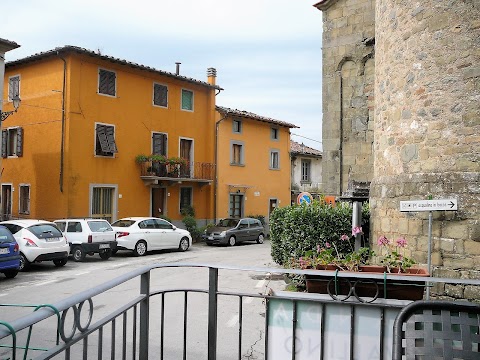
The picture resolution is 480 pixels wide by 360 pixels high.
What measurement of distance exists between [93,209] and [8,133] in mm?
5825

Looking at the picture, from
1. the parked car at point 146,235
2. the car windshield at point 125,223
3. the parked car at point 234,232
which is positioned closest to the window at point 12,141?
the car windshield at point 125,223

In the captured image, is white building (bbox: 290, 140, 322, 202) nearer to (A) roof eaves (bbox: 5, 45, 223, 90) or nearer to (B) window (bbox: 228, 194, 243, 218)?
(B) window (bbox: 228, 194, 243, 218)

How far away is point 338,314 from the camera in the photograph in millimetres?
3127

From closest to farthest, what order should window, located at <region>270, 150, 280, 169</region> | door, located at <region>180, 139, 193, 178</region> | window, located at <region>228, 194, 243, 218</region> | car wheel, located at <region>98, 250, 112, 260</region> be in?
car wheel, located at <region>98, 250, 112, 260</region> < door, located at <region>180, 139, 193, 178</region> < window, located at <region>228, 194, 243, 218</region> < window, located at <region>270, 150, 280, 169</region>

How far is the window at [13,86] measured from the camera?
21.8 meters

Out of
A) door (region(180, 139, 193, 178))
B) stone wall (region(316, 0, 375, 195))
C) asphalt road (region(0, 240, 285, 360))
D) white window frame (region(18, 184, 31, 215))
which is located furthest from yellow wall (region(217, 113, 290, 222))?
stone wall (region(316, 0, 375, 195))

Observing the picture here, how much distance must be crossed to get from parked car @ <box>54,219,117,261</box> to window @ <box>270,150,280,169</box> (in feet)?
53.4

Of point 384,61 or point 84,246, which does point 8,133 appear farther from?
point 384,61

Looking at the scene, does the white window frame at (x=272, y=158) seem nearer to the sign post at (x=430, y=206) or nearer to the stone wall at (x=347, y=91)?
the stone wall at (x=347, y=91)

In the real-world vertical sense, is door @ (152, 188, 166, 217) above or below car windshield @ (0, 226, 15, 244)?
above

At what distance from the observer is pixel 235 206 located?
27750 millimetres

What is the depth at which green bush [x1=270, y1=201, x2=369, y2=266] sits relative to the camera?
992 centimetres

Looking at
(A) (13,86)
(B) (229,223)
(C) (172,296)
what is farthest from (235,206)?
(C) (172,296)

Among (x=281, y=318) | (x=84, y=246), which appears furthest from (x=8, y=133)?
(x=281, y=318)
